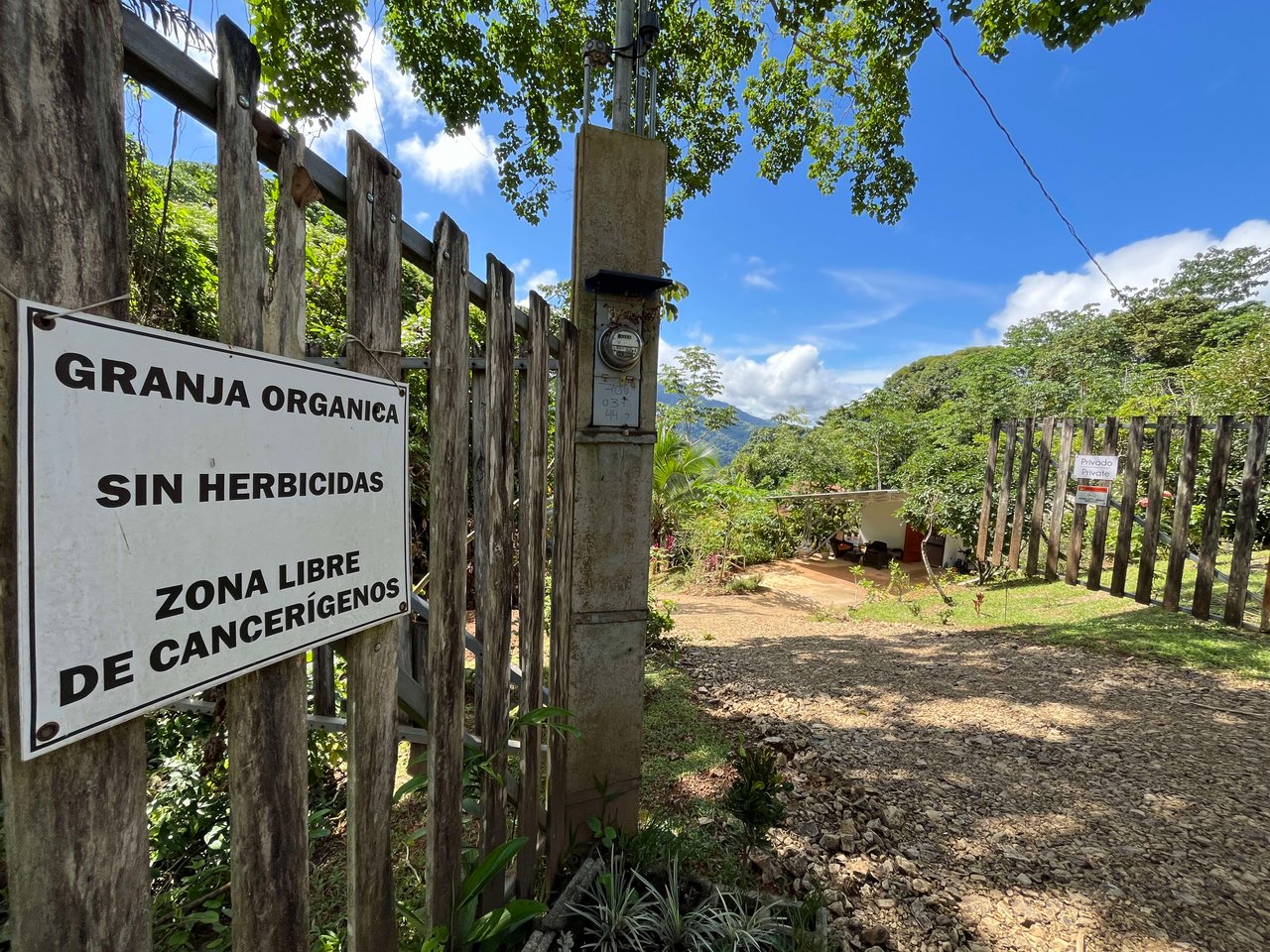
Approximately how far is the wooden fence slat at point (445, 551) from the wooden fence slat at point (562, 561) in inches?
25.5

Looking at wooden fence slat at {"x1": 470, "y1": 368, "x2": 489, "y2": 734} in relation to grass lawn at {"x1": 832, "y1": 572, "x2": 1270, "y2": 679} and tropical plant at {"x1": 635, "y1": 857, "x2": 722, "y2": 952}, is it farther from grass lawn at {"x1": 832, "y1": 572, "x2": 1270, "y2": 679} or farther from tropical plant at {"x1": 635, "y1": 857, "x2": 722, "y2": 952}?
grass lawn at {"x1": 832, "y1": 572, "x2": 1270, "y2": 679}

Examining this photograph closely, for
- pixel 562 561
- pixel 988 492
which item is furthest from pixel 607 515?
pixel 988 492

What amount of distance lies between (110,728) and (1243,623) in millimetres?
7935

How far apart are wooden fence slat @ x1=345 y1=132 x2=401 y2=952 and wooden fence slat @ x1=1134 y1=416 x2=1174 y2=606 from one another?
7.36 metres

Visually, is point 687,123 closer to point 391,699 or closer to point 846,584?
point 391,699

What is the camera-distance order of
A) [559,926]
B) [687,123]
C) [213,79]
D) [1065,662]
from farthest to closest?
1. [687,123]
2. [1065,662]
3. [559,926]
4. [213,79]

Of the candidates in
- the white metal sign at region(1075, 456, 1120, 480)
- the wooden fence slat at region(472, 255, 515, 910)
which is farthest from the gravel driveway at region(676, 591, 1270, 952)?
the white metal sign at region(1075, 456, 1120, 480)

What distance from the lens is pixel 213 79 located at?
2.56 ft

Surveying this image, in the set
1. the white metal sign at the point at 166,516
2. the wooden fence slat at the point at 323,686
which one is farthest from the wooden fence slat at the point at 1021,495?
the white metal sign at the point at 166,516

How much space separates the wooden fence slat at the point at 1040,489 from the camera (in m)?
7.23

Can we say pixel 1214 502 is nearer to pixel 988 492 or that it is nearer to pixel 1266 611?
pixel 1266 611

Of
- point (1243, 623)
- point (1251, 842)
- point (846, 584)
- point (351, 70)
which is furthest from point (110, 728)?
point (846, 584)

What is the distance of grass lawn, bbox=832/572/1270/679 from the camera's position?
4.39 meters

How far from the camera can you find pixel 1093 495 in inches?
241
